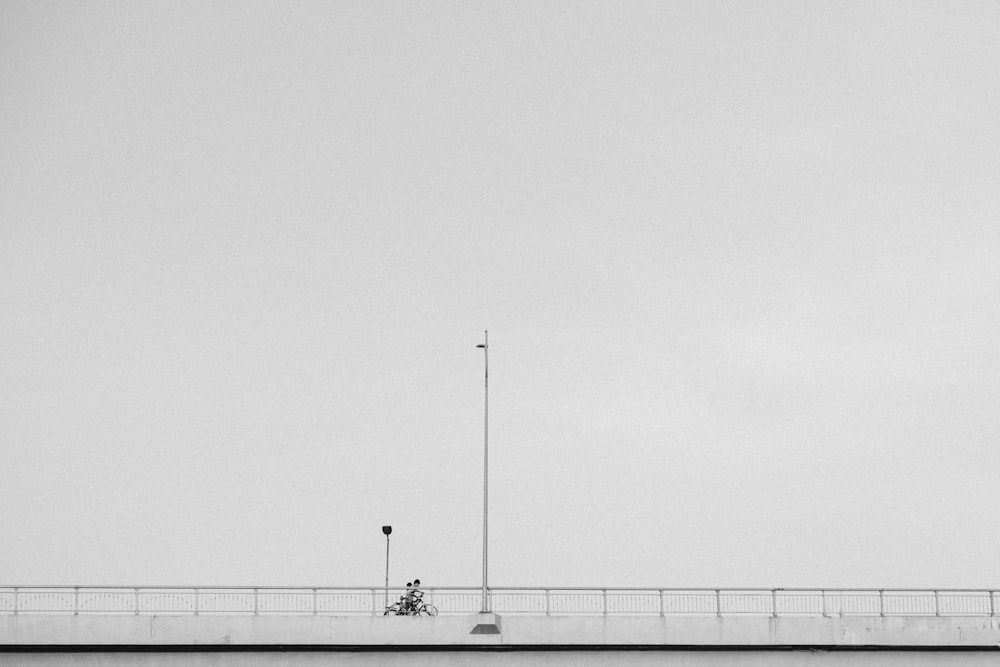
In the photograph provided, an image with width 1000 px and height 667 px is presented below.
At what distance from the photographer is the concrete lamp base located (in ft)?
139

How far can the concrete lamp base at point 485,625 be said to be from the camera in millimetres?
42344

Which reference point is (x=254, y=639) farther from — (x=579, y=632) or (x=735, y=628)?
(x=735, y=628)

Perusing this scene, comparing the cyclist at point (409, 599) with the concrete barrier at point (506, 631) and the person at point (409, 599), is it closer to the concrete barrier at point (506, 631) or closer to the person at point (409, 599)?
the person at point (409, 599)

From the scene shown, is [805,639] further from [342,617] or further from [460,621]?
[342,617]

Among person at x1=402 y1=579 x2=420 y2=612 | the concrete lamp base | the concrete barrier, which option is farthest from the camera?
person at x1=402 y1=579 x2=420 y2=612

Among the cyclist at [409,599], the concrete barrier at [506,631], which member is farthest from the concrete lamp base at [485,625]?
the cyclist at [409,599]

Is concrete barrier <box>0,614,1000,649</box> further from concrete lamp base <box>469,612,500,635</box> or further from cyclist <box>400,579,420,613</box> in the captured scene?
cyclist <box>400,579,420,613</box>

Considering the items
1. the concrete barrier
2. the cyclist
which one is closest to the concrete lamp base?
the concrete barrier

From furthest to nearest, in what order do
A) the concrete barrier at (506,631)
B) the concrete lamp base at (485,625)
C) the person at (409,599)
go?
1. the person at (409,599)
2. the concrete lamp base at (485,625)
3. the concrete barrier at (506,631)

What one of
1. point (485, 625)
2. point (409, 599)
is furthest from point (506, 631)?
point (409, 599)

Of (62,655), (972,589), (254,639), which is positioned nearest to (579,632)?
(254,639)

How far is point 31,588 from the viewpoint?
42.2m

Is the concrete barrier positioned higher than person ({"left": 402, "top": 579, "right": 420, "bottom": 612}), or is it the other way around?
person ({"left": 402, "top": 579, "right": 420, "bottom": 612})

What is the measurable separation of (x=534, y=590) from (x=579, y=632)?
1956 mm
